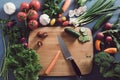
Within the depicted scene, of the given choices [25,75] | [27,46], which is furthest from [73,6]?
[25,75]

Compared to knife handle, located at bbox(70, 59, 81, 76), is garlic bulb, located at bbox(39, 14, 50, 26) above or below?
above

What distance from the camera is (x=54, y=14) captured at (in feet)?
5.61

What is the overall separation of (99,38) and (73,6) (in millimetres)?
241

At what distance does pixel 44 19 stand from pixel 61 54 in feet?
0.71

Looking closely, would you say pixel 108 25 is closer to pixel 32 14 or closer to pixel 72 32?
pixel 72 32

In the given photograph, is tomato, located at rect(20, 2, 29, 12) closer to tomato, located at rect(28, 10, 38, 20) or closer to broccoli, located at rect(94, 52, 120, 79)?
tomato, located at rect(28, 10, 38, 20)

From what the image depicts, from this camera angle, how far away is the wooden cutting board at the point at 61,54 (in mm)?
1663

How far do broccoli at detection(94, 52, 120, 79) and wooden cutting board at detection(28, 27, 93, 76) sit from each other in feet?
0.25

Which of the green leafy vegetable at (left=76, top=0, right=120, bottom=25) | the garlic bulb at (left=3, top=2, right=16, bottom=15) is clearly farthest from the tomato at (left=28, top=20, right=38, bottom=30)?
the green leafy vegetable at (left=76, top=0, right=120, bottom=25)

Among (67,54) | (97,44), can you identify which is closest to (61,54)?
(67,54)

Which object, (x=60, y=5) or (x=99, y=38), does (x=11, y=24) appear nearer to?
(x=60, y=5)

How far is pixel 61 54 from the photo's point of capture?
1676 mm

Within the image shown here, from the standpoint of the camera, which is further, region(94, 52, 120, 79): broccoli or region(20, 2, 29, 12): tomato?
region(20, 2, 29, 12): tomato

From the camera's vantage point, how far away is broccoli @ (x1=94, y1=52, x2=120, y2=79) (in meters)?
1.58
